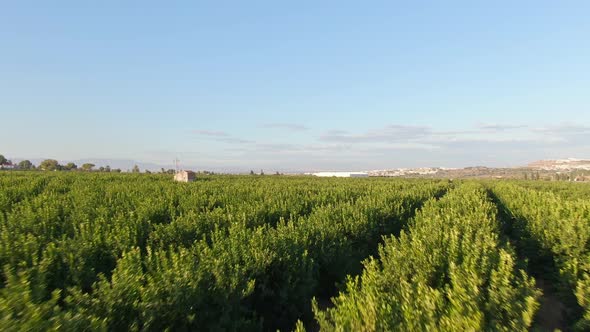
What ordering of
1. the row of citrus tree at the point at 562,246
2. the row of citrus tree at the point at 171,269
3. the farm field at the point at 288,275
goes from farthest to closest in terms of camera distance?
the row of citrus tree at the point at 562,246 → the row of citrus tree at the point at 171,269 → the farm field at the point at 288,275

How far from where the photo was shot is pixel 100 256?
7.61 m

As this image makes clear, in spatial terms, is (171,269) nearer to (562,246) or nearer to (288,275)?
(288,275)

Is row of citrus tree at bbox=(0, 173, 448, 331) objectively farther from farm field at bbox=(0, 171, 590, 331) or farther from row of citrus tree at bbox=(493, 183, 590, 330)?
row of citrus tree at bbox=(493, 183, 590, 330)

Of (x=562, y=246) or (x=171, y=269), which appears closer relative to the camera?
(x=171, y=269)

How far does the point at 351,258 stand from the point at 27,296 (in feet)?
25.6

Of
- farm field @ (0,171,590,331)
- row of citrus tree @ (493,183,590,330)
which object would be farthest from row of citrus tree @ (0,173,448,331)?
row of citrus tree @ (493,183,590,330)

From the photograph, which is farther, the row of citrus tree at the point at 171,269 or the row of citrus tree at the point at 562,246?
the row of citrus tree at the point at 562,246

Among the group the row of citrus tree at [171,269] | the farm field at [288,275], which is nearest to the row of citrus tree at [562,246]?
the farm field at [288,275]

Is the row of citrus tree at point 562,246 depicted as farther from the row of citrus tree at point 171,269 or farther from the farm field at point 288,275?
the row of citrus tree at point 171,269

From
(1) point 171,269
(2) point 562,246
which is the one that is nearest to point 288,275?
(1) point 171,269

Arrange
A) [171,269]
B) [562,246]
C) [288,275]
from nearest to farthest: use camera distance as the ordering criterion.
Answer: [171,269] → [288,275] → [562,246]

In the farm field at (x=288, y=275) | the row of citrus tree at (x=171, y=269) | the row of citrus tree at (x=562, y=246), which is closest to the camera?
the farm field at (x=288, y=275)

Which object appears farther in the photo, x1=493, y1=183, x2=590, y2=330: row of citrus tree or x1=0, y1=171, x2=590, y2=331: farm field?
x1=493, y1=183, x2=590, y2=330: row of citrus tree

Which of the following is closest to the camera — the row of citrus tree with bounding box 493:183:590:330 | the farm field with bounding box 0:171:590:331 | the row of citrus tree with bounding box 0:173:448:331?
the farm field with bounding box 0:171:590:331
